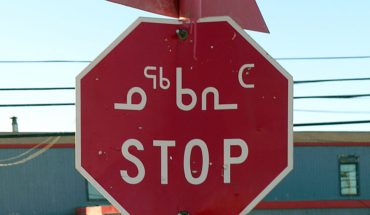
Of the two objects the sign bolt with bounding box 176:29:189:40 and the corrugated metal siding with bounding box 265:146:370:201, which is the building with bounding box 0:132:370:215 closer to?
the corrugated metal siding with bounding box 265:146:370:201

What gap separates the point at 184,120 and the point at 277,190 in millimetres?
25970

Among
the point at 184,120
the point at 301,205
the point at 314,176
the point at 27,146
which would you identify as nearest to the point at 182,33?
the point at 184,120

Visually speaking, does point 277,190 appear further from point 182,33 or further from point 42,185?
point 182,33

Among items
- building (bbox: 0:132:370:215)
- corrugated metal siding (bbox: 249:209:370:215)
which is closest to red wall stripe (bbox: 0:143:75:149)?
building (bbox: 0:132:370:215)

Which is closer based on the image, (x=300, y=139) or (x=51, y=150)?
(x=51, y=150)

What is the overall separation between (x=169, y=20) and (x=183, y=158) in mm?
555

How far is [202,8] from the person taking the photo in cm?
265

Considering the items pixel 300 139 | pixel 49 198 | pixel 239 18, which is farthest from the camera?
pixel 300 139

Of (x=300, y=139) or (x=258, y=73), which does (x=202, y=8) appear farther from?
(x=300, y=139)

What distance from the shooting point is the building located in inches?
915

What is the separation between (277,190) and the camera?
27953mm

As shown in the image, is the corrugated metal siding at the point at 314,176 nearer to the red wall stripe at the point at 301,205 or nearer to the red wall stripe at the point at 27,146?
the red wall stripe at the point at 301,205

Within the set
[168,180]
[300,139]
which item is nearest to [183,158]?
[168,180]

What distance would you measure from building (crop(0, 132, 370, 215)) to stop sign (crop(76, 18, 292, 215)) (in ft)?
62.6
